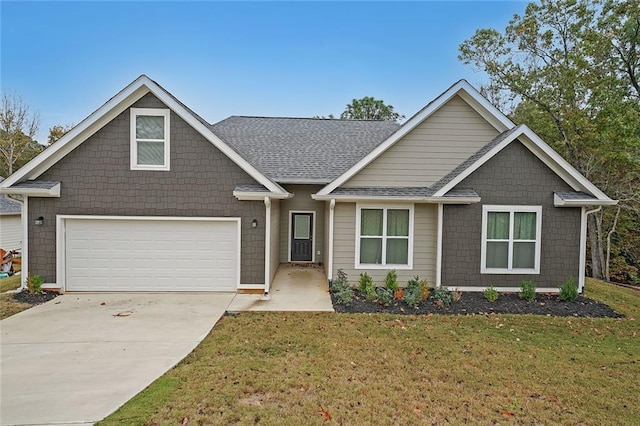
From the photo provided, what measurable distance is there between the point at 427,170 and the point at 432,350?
602 centimetres

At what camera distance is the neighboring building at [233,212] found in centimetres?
913

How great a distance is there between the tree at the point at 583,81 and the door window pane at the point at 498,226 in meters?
8.72

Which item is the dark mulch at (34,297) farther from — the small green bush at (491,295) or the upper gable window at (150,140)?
the small green bush at (491,295)

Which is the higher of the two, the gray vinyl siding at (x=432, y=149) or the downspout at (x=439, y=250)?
the gray vinyl siding at (x=432, y=149)

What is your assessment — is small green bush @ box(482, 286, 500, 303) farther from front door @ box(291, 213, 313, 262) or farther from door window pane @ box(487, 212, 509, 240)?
front door @ box(291, 213, 313, 262)

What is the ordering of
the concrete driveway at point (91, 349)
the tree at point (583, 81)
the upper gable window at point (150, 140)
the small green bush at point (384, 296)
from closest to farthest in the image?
the concrete driveway at point (91, 349) < the small green bush at point (384, 296) < the upper gable window at point (150, 140) < the tree at point (583, 81)

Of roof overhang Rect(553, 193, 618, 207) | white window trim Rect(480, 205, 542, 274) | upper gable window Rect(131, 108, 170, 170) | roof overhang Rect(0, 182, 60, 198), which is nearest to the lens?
roof overhang Rect(0, 182, 60, 198)

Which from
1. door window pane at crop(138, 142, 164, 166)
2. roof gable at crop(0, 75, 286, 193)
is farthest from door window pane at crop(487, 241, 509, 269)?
door window pane at crop(138, 142, 164, 166)

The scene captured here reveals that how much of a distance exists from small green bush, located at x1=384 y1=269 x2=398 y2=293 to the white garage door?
4358 mm

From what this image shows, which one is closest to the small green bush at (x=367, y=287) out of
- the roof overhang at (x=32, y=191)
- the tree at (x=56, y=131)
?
the roof overhang at (x=32, y=191)

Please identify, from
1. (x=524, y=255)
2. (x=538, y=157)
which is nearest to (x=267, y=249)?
(x=524, y=255)

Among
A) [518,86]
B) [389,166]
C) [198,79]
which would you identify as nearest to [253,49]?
[198,79]

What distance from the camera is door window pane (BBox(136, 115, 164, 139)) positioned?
9273mm

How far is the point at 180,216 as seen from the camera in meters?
9.40
